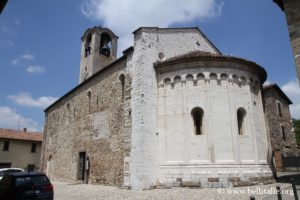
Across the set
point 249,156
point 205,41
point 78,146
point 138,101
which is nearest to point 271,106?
point 205,41

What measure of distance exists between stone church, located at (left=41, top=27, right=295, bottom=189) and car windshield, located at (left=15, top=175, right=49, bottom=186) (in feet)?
15.2

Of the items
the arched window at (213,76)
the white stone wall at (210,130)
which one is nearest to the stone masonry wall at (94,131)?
the white stone wall at (210,130)

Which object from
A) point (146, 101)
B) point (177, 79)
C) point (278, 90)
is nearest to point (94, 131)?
point (146, 101)

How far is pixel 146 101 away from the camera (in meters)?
12.6

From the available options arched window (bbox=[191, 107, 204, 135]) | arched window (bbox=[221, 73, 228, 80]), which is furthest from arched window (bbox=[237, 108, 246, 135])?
arched window (bbox=[191, 107, 204, 135])

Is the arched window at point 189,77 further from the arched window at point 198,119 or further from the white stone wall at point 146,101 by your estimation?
the white stone wall at point 146,101

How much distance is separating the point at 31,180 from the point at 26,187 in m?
0.32

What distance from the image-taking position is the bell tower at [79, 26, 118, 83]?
25.2 meters

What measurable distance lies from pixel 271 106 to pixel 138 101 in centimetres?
1453

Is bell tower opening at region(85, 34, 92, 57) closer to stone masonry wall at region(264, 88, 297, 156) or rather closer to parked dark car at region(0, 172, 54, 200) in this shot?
stone masonry wall at region(264, 88, 297, 156)

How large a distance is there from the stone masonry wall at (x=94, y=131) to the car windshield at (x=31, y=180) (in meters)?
5.12

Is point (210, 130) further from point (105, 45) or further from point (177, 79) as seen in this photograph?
point (105, 45)

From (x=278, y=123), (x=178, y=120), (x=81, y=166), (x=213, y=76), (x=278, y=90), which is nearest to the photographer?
(x=178, y=120)

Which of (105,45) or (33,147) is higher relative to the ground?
(105,45)
